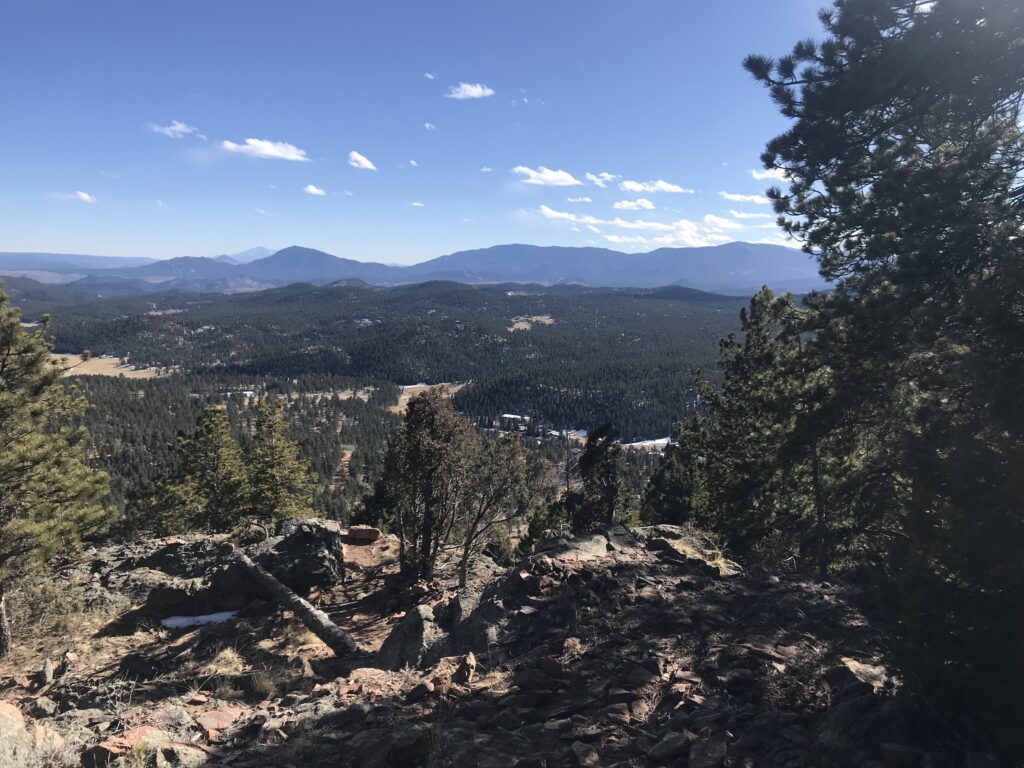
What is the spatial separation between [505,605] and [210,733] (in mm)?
Answer: 4760

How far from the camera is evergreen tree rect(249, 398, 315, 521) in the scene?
3077 cm

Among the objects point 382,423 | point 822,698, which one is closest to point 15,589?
point 822,698

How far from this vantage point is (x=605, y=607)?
9211 mm

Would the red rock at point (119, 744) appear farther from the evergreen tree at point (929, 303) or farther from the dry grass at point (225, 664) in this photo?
the evergreen tree at point (929, 303)

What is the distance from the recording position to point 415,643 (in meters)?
9.67

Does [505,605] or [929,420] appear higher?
[929,420]

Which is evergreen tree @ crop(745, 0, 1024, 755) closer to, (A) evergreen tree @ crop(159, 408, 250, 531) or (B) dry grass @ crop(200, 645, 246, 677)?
(B) dry grass @ crop(200, 645, 246, 677)

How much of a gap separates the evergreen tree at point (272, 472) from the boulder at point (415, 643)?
904 inches

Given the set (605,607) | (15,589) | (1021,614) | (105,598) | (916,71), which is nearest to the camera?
(1021,614)

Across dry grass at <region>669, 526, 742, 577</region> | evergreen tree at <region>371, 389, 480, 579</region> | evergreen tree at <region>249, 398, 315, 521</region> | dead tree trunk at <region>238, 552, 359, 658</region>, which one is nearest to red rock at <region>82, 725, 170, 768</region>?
dead tree trunk at <region>238, 552, 359, 658</region>

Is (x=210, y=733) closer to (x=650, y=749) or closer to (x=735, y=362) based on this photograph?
(x=650, y=749)

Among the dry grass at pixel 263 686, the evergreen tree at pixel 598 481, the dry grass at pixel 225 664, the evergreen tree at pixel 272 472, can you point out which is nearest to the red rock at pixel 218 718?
the dry grass at pixel 263 686

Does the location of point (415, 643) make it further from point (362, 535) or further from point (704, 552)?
point (362, 535)

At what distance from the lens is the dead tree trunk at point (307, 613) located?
485 inches
